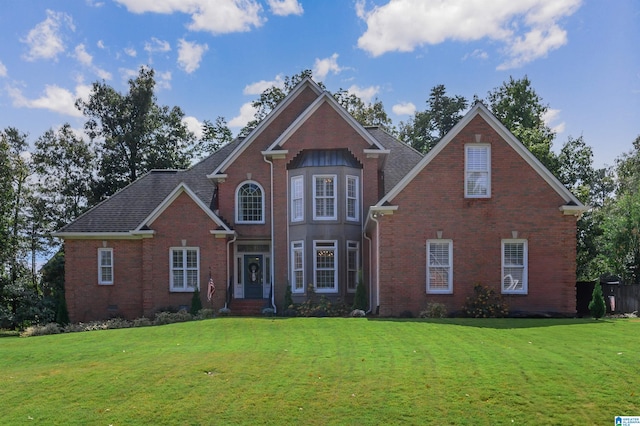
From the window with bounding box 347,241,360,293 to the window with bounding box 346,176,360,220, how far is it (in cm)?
122

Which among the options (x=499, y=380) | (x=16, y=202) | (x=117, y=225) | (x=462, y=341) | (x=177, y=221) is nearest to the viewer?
(x=499, y=380)

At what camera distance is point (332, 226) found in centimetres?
2741

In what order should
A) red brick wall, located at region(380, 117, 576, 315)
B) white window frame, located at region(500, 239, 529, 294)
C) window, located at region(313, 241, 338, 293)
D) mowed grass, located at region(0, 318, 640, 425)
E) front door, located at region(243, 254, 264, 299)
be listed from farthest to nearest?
front door, located at region(243, 254, 264, 299), window, located at region(313, 241, 338, 293), white window frame, located at region(500, 239, 529, 294), red brick wall, located at region(380, 117, 576, 315), mowed grass, located at region(0, 318, 640, 425)

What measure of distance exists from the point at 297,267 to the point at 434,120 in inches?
1249

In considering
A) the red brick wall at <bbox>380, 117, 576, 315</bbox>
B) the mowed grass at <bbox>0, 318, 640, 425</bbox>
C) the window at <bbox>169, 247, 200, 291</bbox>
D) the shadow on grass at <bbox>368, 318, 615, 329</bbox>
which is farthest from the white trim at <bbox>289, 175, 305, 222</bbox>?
the mowed grass at <bbox>0, 318, 640, 425</bbox>

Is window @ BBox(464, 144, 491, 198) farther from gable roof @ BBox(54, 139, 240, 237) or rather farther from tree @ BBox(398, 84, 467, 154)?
tree @ BBox(398, 84, 467, 154)

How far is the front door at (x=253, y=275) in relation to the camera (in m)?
30.1

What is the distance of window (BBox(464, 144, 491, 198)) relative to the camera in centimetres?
2347

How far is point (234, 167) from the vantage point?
29719 mm

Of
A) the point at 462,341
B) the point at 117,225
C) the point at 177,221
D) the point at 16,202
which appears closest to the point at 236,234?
the point at 177,221

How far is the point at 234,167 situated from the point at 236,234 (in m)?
3.17

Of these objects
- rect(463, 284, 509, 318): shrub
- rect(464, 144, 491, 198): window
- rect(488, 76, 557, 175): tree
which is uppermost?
rect(488, 76, 557, 175): tree

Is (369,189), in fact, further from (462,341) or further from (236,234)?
(462,341)

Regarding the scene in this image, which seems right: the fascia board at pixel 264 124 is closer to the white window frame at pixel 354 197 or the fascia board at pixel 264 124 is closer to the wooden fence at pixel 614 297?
the white window frame at pixel 354 197
